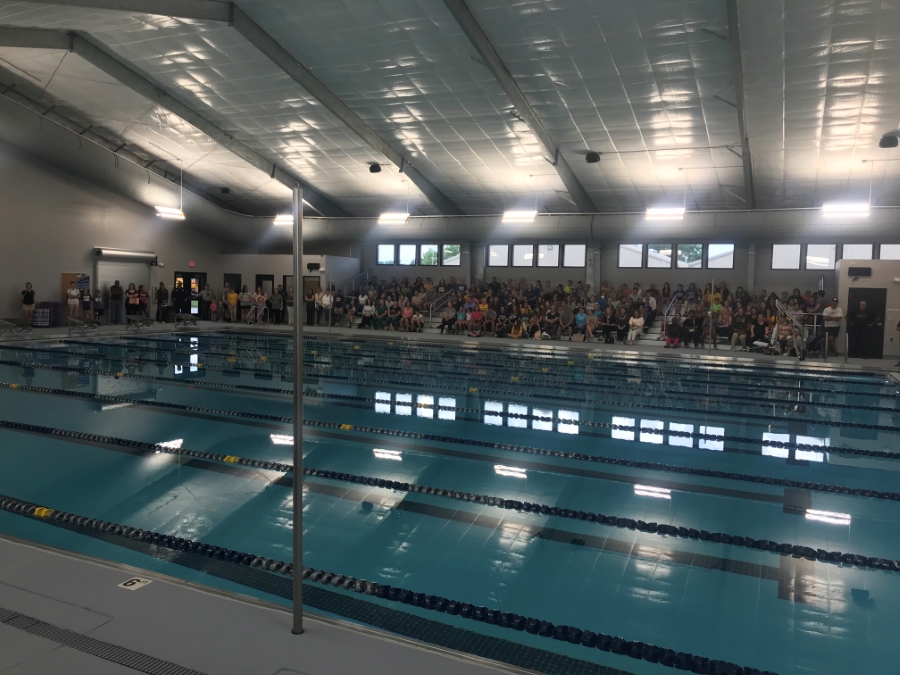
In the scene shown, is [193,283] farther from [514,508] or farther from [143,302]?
[514,508]

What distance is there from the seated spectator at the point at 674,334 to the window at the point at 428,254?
8.16 meters

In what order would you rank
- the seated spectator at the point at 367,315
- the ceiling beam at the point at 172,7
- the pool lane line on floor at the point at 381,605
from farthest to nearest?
the seated spectator at the point at 367,315
the ceiling beam at the point at 172,7
the pool lane line on floor at the point at 381,605

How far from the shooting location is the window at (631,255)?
1786 centimetres

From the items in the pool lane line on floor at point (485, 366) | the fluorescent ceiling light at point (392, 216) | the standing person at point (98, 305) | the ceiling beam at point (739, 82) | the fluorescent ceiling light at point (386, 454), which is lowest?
the fluorescent ceiling light at point (386, 454)

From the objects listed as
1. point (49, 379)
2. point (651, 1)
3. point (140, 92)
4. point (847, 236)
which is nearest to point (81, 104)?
point (140, 92)

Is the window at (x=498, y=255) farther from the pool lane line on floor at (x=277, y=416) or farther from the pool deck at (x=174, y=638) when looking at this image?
the pool deck at (x=174, y=638)

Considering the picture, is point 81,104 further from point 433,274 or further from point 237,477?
point 237,477

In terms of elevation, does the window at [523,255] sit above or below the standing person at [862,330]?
above

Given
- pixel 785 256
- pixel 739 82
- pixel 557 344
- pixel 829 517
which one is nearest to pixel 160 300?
pixel 557 344

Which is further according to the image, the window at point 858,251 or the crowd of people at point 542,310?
the window at point 858,251

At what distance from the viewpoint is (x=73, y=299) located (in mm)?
15750

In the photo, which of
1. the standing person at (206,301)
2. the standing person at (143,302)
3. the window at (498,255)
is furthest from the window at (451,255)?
the standing person at (143,302)

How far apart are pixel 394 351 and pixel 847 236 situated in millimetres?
9532

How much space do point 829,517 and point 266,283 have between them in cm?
1812
